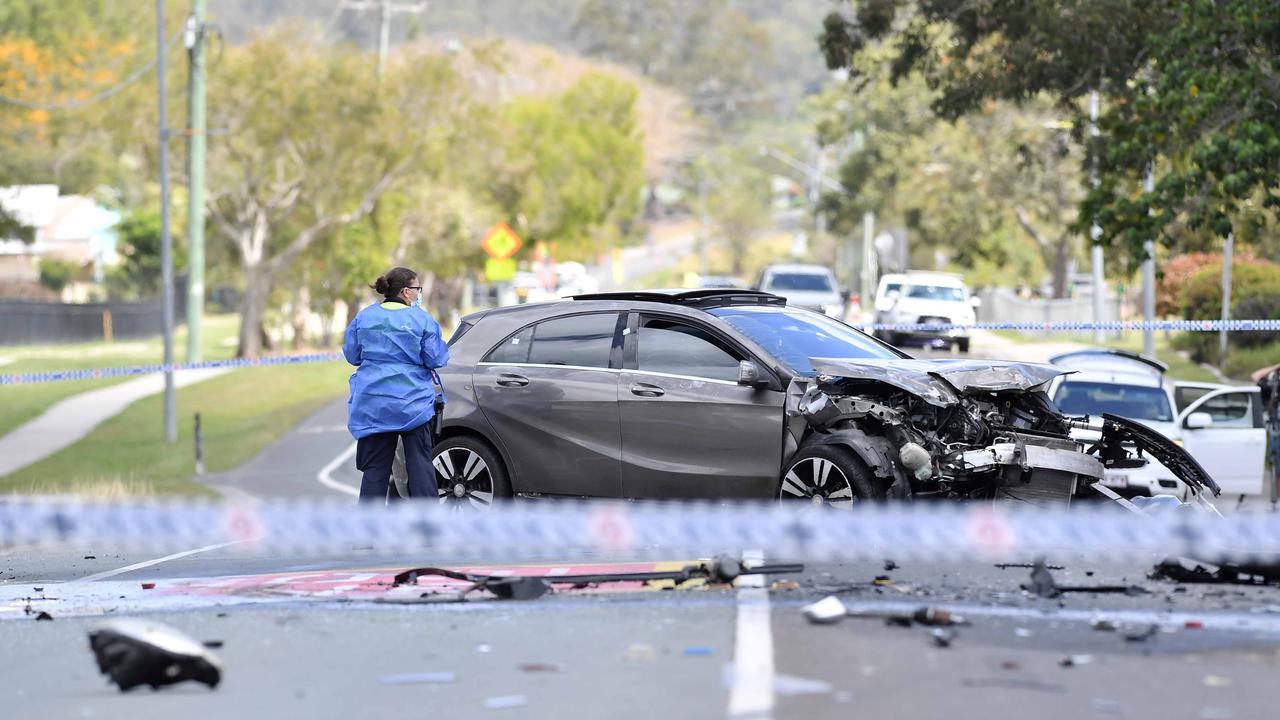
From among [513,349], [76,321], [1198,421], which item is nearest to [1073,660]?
[513,349]

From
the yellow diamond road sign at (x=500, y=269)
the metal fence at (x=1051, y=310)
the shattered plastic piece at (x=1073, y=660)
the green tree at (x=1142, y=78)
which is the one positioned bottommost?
the shattered plastic piece at (x=1073, y=660)

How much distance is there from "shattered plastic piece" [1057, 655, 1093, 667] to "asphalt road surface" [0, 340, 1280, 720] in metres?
0.02

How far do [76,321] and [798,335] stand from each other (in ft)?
175

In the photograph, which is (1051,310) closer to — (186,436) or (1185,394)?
(186,436)

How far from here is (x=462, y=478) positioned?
464 inches

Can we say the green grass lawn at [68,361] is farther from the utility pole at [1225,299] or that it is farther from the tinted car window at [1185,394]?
the utility pole at [1225,299]

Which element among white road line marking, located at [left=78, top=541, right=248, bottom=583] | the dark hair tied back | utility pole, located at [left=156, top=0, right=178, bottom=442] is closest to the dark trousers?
the dark hair tied back

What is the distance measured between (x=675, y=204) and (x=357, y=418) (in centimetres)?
15875

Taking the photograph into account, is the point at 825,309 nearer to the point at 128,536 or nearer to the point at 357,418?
the point at 357,418

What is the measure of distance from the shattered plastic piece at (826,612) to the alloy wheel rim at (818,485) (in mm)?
1948

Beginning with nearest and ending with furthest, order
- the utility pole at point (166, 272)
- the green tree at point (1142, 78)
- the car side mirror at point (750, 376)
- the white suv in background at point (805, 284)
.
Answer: the car side mirror at point (750, 376)
the green tree at point (1142, 78)
the utility pole at point (166, 272)
the white suv in background at point (805, 284)

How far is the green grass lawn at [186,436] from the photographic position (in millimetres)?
23672

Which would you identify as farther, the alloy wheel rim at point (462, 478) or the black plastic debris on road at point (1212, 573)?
the alloy wheel rim at point (462, 478)

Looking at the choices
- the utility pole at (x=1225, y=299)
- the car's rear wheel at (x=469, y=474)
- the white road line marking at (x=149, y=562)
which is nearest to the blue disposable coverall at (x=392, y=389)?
the car's rear wheel at (x=469, y=474)
